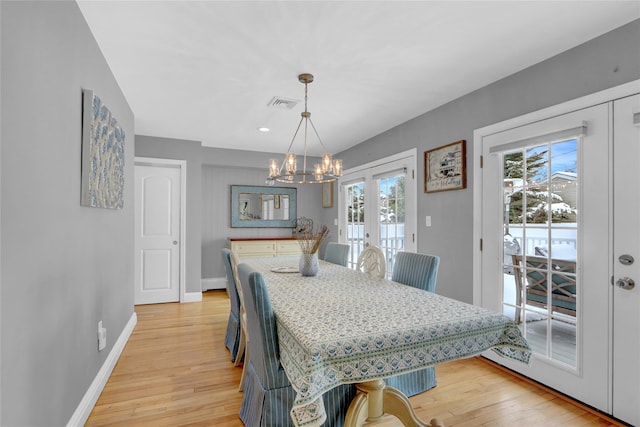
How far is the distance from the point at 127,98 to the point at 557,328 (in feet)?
13.4

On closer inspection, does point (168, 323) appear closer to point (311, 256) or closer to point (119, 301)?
point (119, 301)

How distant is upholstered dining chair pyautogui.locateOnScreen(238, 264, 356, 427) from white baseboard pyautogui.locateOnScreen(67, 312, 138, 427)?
3.05 feet

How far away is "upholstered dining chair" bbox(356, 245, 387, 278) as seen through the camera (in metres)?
2.51

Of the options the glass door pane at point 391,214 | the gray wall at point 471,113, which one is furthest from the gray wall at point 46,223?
the glass door pane at point 391,214

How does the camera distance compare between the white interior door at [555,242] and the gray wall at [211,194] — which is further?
the gray wall at [211,194]

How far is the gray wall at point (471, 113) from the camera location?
2.04 metres

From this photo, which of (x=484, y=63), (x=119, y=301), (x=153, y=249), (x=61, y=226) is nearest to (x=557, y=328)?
(x=484, y=63)

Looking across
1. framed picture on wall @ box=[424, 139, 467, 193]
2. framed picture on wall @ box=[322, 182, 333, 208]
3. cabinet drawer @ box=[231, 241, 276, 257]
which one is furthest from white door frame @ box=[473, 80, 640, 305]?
cabinet drawer @ box=[231, 241, 276, 257]

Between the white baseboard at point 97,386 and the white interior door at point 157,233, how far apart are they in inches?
57.7

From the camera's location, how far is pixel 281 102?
10.6 ft

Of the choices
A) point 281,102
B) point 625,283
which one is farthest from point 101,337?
point 625,283

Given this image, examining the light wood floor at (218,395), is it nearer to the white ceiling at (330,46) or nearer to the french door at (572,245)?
the french door at (572,245)

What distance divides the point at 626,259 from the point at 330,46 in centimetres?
222

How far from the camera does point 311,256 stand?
253 centimetres
